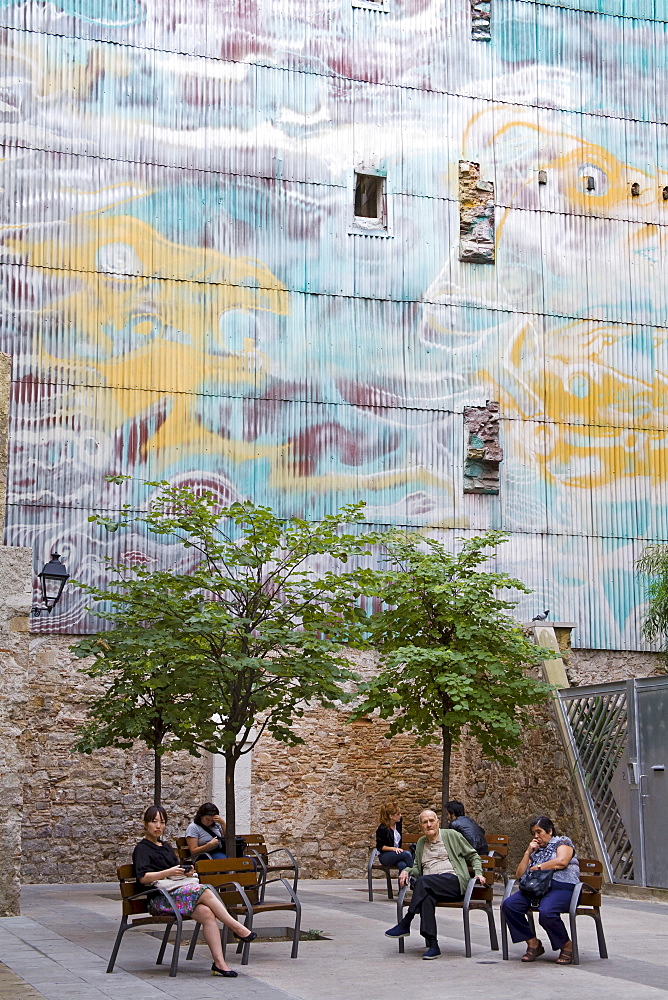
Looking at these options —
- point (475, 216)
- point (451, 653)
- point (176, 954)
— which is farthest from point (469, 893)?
point (475, 216)

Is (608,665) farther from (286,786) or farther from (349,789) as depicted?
(286,786)

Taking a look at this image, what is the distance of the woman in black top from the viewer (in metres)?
9.26

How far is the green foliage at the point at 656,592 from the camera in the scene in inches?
858

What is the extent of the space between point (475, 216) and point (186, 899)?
51.9 ft

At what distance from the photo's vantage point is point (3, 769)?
1285 centimetres

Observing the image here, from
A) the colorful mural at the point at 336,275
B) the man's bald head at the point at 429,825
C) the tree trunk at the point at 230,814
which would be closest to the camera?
the man's bald head at the point at 429,825

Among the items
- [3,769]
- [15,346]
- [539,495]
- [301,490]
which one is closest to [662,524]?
[539,495]

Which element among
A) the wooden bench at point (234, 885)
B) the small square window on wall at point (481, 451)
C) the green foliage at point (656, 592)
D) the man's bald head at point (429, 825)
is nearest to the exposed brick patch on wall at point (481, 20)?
the small square window on wall at point (481, 451)

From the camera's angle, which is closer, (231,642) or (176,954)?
(176,954)

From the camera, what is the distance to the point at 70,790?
19.1m

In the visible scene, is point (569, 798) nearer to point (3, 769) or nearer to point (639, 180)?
point (3, 769)

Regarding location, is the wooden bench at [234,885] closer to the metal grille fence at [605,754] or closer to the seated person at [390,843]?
the seated person at [390,843]

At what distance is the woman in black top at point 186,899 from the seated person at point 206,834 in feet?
6.15

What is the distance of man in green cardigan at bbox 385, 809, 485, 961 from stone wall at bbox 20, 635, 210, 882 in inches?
375
